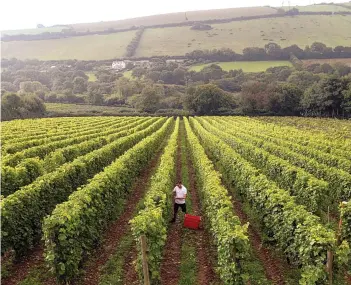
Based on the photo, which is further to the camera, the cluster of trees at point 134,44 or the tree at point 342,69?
the cluster of trees at point 134,44

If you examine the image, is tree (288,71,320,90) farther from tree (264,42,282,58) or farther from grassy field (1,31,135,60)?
grassy field (1,31,135,60)

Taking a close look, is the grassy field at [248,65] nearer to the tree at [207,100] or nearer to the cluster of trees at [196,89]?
the cluster of trees at [196,89]

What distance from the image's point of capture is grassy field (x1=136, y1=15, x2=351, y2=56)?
14600 centimetres

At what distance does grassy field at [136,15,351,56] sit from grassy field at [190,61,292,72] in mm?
9593

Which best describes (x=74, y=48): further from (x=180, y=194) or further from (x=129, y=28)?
(x=180, y=194)

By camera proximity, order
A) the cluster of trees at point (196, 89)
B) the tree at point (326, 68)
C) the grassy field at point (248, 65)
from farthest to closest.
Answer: the grassy field at point (248, 65) < the tree at point (326, 68) < the cluster of trees at point (196, 89)

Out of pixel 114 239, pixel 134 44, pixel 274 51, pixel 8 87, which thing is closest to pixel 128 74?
pixel 134 44

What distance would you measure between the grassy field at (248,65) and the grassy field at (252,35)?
9593mm

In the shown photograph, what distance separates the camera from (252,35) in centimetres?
15512

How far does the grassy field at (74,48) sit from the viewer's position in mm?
158125

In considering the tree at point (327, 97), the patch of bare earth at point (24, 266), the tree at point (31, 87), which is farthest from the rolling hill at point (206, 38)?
the patch of bare earth at point (24, 266)

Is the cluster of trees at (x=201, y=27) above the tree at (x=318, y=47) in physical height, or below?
above

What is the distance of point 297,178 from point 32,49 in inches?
7099

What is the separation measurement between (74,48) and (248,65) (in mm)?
84871
